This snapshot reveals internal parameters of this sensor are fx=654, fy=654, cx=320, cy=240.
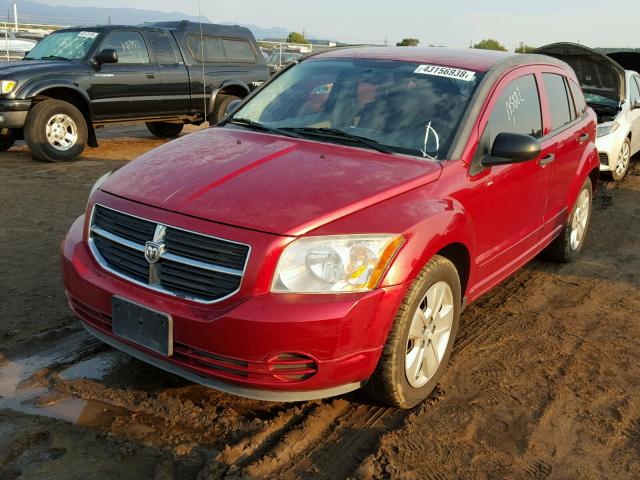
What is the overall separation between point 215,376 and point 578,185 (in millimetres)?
3728

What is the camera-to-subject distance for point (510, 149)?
363 cm

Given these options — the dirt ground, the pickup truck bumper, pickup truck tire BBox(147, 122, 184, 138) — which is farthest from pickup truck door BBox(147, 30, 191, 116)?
the dirt ground

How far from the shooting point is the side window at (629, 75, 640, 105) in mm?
10059

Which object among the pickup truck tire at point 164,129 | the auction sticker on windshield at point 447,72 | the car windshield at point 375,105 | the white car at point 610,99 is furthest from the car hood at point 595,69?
the pickup truck tire at point 164,129

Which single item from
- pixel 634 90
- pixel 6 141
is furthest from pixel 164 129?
pixel 634 90

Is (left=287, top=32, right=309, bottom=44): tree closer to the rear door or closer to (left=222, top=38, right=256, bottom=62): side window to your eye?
(left=222, top=38, right=256, bottom=62): side window

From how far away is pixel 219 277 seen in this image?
2.86m

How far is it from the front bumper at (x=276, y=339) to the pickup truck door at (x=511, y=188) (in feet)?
3.75

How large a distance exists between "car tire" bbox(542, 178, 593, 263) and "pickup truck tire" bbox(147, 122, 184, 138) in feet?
29.3

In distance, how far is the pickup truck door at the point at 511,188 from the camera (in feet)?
12.5

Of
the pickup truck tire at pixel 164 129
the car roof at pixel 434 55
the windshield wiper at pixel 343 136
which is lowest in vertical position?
the pickup truck tire at pixel 164 129

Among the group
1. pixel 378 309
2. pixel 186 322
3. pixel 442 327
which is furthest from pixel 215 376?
pixel 442 327

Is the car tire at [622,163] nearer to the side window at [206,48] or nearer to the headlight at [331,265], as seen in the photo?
the side window at [206,48]

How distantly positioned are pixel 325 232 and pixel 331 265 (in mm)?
148
